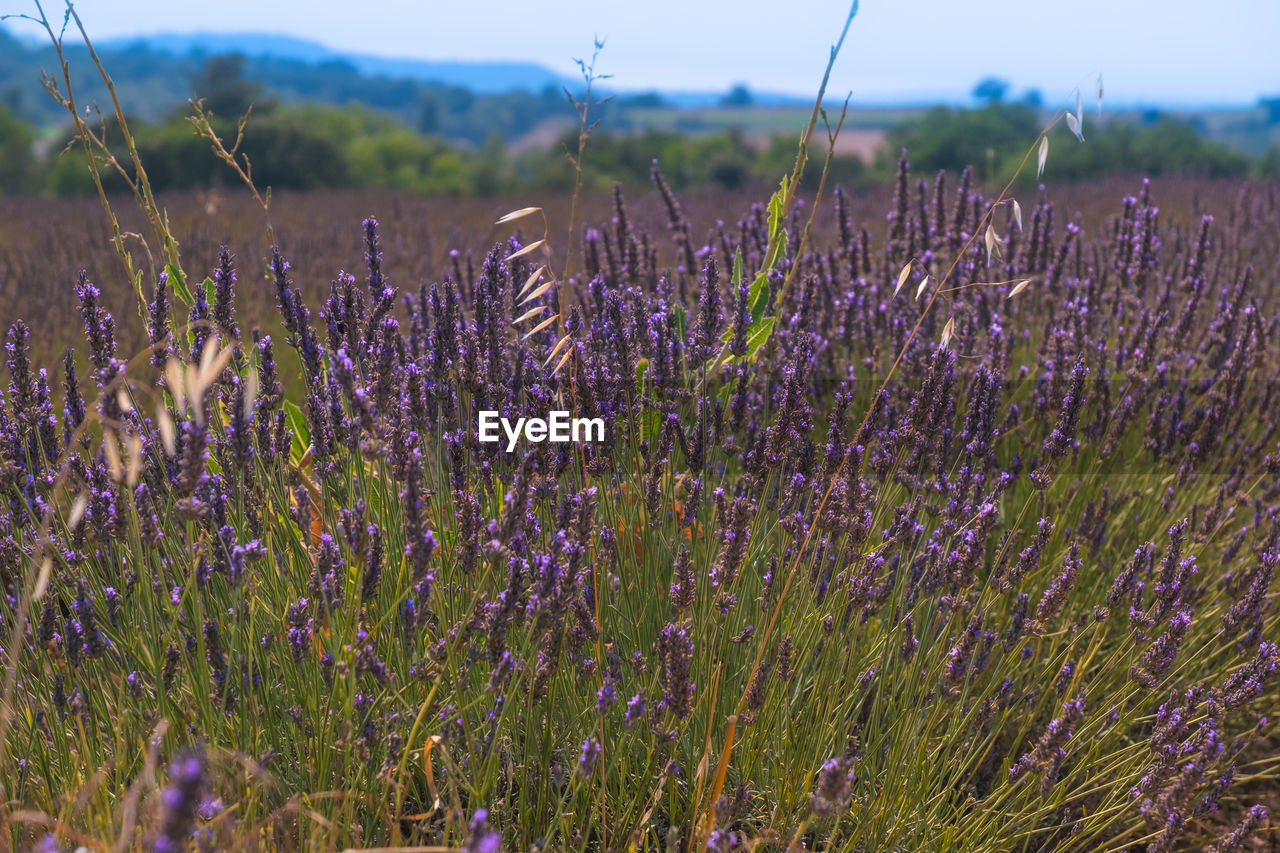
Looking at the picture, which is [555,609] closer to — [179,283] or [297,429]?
[179,283]

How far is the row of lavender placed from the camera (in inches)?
59.4

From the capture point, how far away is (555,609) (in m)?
1.45

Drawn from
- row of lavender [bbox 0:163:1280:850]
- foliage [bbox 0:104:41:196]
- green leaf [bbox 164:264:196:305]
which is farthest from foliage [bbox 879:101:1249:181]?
foliage [bbox 0:104:41:196]

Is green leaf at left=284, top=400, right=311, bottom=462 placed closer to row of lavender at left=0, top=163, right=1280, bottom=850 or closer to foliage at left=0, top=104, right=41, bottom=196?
row of lavender at left=0, top=163, right=1280, bottom=850

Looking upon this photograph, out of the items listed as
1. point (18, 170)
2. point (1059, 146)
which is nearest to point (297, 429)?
point (1059, 146)

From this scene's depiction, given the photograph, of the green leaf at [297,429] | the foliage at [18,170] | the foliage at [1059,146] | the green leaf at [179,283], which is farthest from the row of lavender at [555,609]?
the foliage at [18,170]

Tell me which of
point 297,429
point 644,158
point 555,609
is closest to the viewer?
point 555,609

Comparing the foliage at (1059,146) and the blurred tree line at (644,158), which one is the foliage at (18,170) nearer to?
the blurred tree line at (644,158)

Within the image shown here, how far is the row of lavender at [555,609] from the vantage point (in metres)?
1.51

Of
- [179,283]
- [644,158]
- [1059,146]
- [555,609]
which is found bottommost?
[555,609]

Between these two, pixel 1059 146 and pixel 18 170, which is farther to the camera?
pixel 18 170

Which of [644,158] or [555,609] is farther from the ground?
[644,158]

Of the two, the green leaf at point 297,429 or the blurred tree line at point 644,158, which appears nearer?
the green leaf at point 297,429

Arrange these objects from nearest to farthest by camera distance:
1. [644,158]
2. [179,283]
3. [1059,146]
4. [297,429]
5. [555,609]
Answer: [555,609], [179,283], [297,429], [1059,146], [644,158]
